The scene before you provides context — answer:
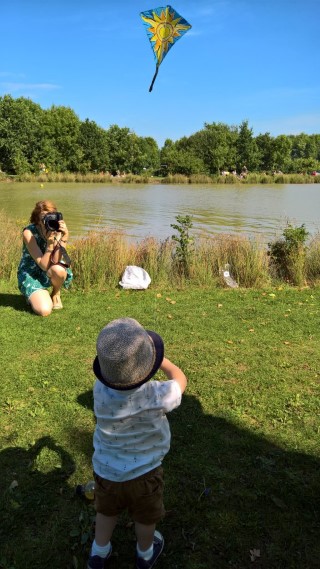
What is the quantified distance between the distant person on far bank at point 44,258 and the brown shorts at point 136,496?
3.70 metres

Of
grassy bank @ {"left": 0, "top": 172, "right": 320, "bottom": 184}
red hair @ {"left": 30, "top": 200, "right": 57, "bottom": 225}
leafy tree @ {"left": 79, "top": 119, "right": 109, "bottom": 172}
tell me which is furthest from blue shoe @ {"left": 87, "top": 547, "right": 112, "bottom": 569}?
leafy tree @ {"left": 79, "top": 119, "right": 109, "bottom": 172}

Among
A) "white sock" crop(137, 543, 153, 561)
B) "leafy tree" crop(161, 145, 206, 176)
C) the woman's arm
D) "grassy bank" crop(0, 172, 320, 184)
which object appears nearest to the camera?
"white sock" crop(137, 543, 153, 561)

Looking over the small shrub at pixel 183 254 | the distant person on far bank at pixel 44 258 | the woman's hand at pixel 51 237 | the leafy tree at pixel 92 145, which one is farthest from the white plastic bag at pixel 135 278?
the leafy tree at pixel 92 145

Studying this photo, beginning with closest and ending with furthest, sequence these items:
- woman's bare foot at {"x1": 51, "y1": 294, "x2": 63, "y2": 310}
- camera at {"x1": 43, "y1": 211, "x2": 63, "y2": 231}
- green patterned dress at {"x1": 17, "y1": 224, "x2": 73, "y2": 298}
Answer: camera at {"x1": 43, "y1": 211, "x2": 63, "y2": 231}, green patterned dress at {"x1": 17, "y1": 224, "x2": 73, "y2": 298}, woman's bare foot at {"x1": 51, "y1": 294, "x2": 63, "y2": 310}

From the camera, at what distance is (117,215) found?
1805cm

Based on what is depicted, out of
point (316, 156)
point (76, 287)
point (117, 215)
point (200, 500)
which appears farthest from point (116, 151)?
point (316, 156)

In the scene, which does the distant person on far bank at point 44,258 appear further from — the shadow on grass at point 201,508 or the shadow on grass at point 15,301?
the shadow on grass at point 201,508

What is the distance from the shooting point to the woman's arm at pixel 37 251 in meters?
5.23

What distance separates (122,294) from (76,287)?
2.65 ft

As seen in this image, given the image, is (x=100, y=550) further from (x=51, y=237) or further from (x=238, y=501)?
(x=51, y=237)

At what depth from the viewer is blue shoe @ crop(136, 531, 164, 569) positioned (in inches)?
73.8

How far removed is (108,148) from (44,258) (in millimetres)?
61019

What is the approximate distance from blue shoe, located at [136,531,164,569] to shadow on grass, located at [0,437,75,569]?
1.20 feet

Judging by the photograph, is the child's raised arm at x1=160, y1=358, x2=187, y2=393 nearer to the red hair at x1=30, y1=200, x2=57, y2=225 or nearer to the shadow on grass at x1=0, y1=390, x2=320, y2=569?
the shadow on grass at x1=0, y1=390, x2=320, y2=569
